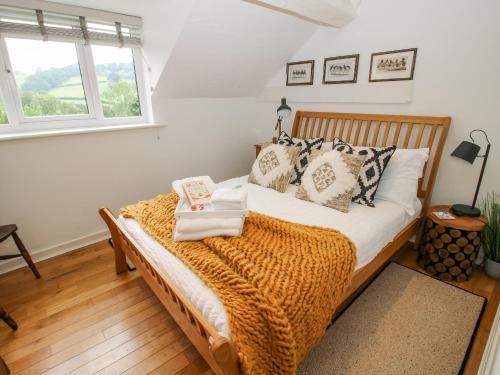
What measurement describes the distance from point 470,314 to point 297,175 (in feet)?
4.92

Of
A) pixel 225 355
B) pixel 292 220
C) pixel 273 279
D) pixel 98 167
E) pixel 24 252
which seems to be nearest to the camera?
pixel 225 355

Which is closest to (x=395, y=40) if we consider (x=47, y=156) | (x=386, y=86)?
(x=386, y=86)

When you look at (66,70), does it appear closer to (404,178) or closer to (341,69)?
(341,69)

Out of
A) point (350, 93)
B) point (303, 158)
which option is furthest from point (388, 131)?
point (303, 158)

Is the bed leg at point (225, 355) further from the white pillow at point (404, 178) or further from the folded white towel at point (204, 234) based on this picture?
the white pillow at point (404, 178)

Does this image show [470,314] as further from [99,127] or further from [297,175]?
[99,127]

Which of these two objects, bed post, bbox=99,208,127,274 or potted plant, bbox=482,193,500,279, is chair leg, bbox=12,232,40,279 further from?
potted plant, bbox=482,193,500,279

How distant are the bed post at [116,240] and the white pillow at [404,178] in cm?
196

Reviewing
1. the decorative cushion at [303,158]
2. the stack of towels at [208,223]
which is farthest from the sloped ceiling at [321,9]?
the stack of towels at [208,223]

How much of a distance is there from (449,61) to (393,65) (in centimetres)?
39

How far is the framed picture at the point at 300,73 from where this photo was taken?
2801 millimetres

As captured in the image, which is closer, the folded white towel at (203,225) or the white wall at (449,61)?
the folded white towel at (203,225)

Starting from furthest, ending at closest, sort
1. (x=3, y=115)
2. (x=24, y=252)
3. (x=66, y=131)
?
(x=66, y=131)
(x=3, y=115)
(x=24, y=252)

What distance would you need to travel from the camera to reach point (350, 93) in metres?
2.53
